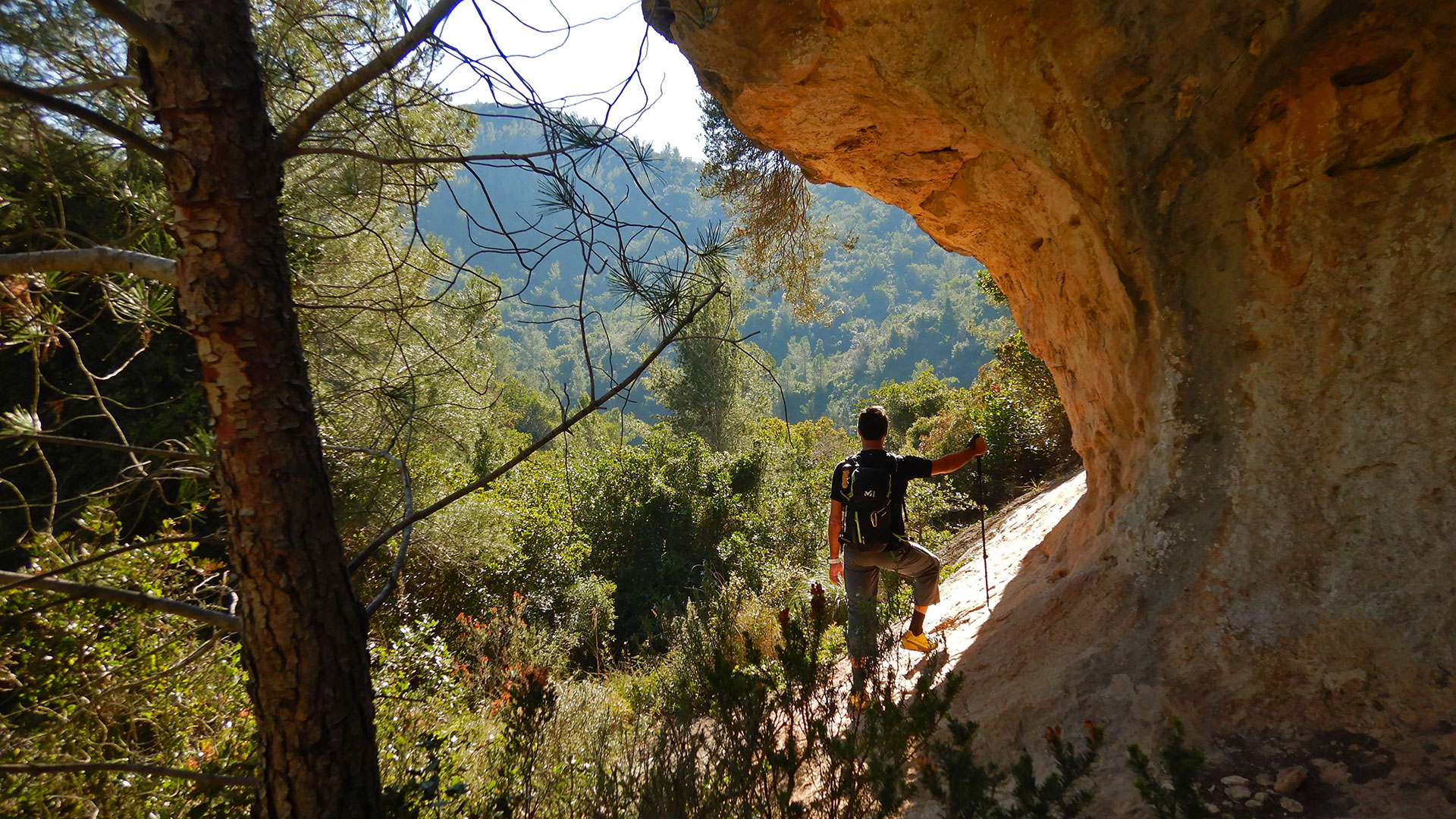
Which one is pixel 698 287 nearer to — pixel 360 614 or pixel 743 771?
pixel 360 614

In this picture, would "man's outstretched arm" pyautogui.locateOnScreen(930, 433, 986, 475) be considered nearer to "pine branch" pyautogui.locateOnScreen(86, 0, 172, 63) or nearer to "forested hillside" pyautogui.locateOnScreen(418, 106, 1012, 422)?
"pine branch" pyautogui.locateOnScreen(86, 0, 172, 63)

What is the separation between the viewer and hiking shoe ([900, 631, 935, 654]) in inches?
151

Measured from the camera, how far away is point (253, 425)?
1.62 m

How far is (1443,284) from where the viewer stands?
2.52 meters

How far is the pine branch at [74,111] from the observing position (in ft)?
4.37

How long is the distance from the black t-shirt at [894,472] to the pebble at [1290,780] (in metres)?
1.81

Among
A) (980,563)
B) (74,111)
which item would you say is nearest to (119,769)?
(74,111)

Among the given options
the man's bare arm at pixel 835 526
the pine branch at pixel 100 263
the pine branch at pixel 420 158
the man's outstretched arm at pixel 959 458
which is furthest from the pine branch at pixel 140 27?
the man's outstretched arm at pixel 959 458

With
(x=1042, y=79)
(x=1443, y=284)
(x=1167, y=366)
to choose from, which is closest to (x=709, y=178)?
(x=1042, y=79)

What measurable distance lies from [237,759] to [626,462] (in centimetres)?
1027

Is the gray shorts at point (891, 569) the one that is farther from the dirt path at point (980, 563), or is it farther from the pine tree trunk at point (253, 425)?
the pine tree trunk at point (253, 425)

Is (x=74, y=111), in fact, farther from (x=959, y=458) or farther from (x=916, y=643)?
(x=916, y=643)

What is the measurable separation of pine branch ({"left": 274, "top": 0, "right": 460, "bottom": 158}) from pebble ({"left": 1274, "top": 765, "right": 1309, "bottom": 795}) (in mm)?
3291

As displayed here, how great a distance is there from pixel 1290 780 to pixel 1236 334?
173cm
